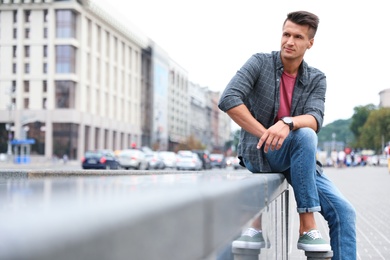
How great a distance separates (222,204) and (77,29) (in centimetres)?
7480

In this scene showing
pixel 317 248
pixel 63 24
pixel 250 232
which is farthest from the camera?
pixel 63 24

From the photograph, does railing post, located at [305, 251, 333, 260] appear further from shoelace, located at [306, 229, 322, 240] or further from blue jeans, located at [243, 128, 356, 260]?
blue jeans, located at [243, 128, 356, 260]

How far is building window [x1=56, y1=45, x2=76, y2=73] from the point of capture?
71.5 metres

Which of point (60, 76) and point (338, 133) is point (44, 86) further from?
point (338, 133)

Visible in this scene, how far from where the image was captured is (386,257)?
648 cm

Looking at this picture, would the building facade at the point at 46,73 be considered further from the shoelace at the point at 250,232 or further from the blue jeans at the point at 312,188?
the shoelace at the point at 250,232

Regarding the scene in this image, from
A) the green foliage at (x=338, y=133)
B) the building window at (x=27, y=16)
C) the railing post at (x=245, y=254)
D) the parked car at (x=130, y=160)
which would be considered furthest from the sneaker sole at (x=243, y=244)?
the green foliage at (x=338, y=133)

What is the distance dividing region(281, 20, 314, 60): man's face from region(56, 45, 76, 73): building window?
227ft

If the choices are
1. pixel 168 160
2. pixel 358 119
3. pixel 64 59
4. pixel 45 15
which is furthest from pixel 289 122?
pixel 358 119

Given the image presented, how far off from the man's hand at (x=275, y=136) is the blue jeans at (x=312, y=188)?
8 cm

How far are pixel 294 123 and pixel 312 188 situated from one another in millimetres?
A: 379

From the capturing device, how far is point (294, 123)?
365 centimetres

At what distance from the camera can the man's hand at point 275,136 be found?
3.53 meters

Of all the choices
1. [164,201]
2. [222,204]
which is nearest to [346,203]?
[222,204]
